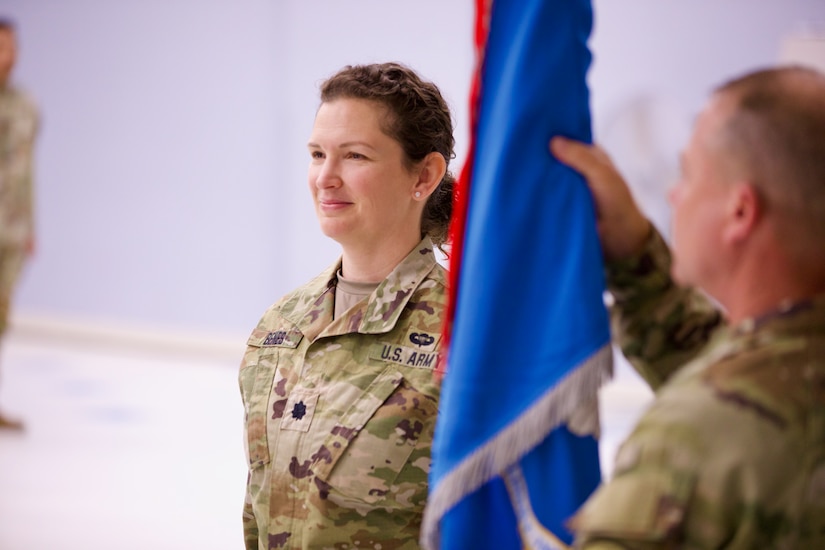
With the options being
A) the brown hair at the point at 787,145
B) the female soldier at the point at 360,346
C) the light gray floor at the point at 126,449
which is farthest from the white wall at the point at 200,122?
the brown hair at the point at 787,145

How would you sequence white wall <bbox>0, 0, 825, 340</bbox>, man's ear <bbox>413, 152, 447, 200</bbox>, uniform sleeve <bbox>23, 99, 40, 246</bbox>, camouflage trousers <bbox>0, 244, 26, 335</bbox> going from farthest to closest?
white wall <bbox>0, 0, 825, 340</bbox>, uniform sleeve <bbox>23, 99, 40, 246</bbox>, camouflage trousers <bbox>0, 244, 26, 335</bbox>, man's ear <bbox>413, 152, 447, 200</bbox>

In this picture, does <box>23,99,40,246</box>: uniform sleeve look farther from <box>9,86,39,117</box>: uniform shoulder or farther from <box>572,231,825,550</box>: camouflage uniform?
<box>572,231,825,550</box>: camouflage uniform

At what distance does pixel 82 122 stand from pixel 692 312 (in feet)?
25.1

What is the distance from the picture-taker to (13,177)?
5539 millimetres

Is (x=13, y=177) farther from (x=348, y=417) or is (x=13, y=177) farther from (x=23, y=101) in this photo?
(x=348, y=417)

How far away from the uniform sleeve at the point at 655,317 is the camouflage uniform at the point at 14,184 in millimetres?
4778

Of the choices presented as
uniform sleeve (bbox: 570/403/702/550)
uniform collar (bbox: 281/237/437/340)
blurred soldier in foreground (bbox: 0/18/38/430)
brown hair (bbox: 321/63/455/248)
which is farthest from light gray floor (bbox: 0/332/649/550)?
uniform sleeve (bbox: 570/403/702/550)

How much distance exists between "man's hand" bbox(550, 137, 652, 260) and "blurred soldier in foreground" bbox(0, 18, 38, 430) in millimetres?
4792

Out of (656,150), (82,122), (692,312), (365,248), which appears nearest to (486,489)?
(692,312)

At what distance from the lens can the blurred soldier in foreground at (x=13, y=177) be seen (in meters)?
5.53

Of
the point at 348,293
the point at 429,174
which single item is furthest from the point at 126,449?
the point at 429,174

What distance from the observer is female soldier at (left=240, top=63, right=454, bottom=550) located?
5.95 ft

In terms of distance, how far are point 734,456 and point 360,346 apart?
987 mm

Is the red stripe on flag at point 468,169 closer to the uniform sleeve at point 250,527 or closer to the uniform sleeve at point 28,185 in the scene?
the uniform sleeve at point 250,527
